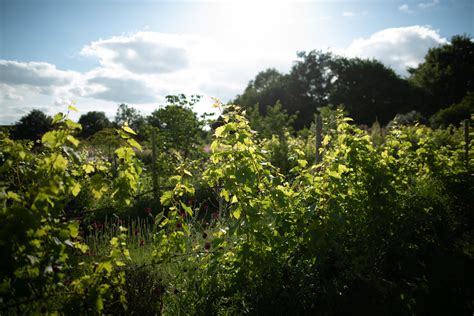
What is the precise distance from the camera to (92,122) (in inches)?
1764

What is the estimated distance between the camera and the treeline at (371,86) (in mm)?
29000

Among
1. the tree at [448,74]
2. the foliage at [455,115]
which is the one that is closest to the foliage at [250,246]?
the foliage at [455,115]

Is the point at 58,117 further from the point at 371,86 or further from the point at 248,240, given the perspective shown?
the point at 371,86

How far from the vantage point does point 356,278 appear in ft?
10.4

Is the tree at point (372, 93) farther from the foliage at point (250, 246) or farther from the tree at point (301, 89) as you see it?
the foliage at point (250, 246)

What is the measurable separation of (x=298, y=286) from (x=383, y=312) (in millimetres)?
774

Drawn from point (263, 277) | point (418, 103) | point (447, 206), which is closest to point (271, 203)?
point (263, 277)

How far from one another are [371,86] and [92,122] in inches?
1447

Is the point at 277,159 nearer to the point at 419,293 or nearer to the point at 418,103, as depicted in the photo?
the point at 419,293

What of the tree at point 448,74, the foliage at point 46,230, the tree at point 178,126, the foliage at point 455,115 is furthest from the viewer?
the tree at point 448,74

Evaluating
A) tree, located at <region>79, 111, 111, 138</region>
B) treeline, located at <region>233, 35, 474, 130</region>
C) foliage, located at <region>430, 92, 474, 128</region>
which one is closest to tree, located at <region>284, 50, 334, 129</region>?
treeline, located at <region>233, 35, 474, 130</region>

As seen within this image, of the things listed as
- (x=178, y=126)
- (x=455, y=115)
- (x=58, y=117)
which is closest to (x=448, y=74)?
(x=455, y=115)

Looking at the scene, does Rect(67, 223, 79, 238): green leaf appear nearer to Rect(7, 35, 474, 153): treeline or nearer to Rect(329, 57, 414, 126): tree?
Rect(7, 35, 474, 153): treeline

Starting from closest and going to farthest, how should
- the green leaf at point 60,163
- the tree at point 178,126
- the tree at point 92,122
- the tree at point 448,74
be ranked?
the green leaf at point 60,163
the tree at point 178,126
the tree at point 448,74
the tree at point 92,122
